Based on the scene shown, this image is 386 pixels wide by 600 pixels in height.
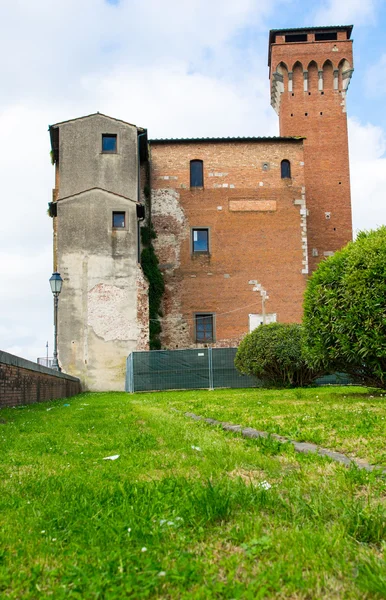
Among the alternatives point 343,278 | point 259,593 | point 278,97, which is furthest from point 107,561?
point 278,97

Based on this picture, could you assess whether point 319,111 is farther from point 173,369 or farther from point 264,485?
point 264,485

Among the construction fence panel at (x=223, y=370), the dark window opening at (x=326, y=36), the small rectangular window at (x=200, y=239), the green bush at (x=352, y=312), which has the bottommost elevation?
the construction fence panel at (x=223, y=370)

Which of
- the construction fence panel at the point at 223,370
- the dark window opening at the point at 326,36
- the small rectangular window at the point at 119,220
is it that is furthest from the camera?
the dark window opening at the point at 326,36

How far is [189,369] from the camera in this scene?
2297 cm

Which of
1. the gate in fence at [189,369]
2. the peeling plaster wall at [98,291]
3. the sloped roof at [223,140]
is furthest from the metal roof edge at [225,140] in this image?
the gate in fence at [189,369]

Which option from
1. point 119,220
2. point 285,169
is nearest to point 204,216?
point 285,169

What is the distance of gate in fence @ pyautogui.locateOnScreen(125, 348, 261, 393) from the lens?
22828mm

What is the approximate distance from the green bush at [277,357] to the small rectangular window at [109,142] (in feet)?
47.9

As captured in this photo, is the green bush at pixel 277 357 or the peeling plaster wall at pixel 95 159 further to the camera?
the peeling plaster wall at pixel 95 159

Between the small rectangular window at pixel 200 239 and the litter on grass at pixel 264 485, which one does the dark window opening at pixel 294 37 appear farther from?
the litter on grass at pixel 264 485

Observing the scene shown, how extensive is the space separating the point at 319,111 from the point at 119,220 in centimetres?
1869

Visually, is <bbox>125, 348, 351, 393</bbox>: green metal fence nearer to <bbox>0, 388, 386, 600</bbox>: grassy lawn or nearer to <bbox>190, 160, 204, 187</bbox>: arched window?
<bbox>190, 160, 204, 187</bbox>: arched window

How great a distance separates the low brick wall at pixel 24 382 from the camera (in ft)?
37.4

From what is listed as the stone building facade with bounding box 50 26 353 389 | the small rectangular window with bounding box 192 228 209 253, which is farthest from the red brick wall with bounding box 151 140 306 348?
the small rectangular window with bounding box 192 228 209 253
